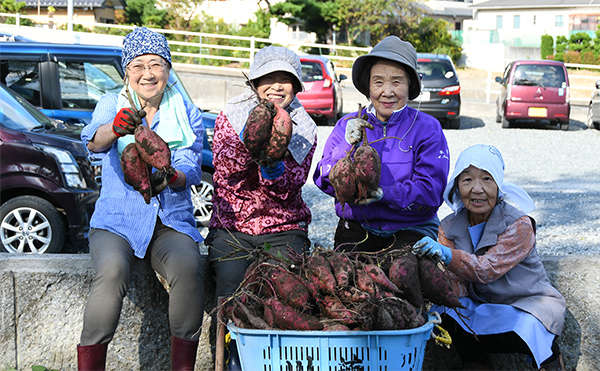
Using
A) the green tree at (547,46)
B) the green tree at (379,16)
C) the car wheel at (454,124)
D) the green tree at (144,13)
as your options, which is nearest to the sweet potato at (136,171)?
the car wheel at (454,124)

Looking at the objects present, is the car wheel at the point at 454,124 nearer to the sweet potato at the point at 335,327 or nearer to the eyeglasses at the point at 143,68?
the eyeglasses at the point at 143,68

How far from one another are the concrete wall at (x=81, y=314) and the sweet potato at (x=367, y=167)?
120cm

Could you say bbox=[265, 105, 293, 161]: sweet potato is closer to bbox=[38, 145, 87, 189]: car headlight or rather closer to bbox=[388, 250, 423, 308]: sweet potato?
bbox=[388, 250, 423, 308]: sweet potato

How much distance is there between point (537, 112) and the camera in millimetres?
15086

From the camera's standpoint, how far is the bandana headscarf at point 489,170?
300cm

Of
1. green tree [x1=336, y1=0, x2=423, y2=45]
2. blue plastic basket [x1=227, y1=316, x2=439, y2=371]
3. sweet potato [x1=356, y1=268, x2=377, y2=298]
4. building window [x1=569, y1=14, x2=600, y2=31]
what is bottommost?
blue plastic basket [x1=227, y1=316, x2=439, y2=371]

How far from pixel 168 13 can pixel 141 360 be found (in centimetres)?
3517

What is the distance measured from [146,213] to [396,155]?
1.39 meters

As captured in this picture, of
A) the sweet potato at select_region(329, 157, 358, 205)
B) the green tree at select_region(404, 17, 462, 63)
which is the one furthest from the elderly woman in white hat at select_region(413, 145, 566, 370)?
the green tree at select_region(404, 17, 462, 63)

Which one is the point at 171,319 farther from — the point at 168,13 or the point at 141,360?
the point at 168,13

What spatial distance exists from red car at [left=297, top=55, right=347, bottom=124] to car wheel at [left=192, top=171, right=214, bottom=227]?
26.0 feet

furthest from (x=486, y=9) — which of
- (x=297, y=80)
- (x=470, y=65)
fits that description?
(x=297, y=80)

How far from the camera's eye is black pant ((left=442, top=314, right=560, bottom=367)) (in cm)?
287

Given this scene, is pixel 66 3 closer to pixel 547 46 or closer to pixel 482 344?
pixel 547 46
